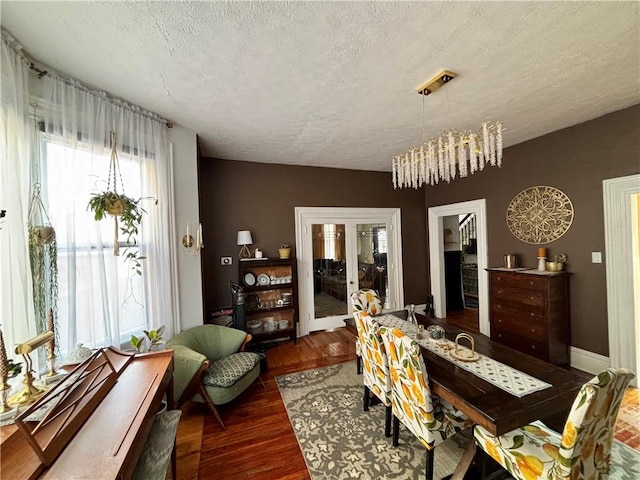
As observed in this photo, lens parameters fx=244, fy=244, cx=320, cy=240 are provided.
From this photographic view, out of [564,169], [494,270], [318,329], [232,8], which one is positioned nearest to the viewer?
[232,8]

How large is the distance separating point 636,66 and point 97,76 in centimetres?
390

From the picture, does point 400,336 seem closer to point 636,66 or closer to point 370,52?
point 370,52

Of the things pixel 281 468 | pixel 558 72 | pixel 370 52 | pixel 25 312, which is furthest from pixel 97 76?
pixel 558 72

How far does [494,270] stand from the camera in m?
3.25

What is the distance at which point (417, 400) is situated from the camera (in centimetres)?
146

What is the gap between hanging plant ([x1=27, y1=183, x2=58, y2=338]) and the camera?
4.54 feet

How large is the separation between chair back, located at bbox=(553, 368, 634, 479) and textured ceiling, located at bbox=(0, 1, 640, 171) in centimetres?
183

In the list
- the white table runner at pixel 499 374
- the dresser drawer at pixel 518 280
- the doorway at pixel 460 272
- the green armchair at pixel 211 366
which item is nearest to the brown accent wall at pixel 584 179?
the dresser drawer at pixel 518 280

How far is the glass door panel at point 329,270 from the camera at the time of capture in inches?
168

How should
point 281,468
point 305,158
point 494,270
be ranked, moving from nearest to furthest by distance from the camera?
1. point 281,468
2. point 494,270
3. point 305,158

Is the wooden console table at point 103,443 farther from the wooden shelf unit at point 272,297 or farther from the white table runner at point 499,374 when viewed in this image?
the wooden shelf unit at point 272,297

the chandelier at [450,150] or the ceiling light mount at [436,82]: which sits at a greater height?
the ceiling light mount at [436,82]

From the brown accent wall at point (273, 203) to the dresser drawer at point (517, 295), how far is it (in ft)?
5.57

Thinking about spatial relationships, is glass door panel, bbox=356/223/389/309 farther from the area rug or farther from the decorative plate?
the area rug
